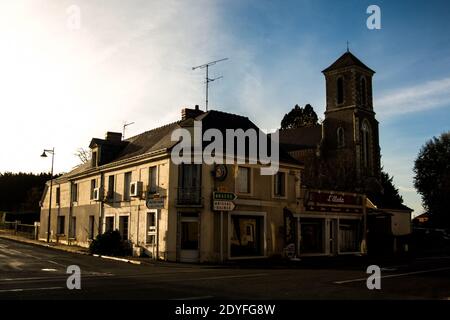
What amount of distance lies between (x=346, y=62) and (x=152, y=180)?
46.5 meters

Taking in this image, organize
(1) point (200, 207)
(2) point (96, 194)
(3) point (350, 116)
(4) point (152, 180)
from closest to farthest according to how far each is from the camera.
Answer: (1) point (200, 207)
(4) point (152, 180)
(2) point (96, 194)
(3) point (350, 116)

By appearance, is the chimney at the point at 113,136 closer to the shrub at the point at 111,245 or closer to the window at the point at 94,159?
the window at the point at 94,159

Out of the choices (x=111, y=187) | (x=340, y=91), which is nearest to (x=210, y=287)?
(x=111, y=187)

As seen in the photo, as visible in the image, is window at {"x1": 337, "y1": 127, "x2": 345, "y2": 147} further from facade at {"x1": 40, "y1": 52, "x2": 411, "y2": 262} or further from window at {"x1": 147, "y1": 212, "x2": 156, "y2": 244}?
window at {"x1": 147, "y1": 212, "x2": 156, "y2": 244}

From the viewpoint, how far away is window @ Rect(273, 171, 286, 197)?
28111mm

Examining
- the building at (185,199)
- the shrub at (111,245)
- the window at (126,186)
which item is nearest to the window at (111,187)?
the building at (185,199)

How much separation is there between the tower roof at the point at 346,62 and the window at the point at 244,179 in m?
43.5

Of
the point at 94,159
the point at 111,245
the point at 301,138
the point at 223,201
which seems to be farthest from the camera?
the point at 301,138

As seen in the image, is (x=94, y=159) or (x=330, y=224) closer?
(x=330, y=224)

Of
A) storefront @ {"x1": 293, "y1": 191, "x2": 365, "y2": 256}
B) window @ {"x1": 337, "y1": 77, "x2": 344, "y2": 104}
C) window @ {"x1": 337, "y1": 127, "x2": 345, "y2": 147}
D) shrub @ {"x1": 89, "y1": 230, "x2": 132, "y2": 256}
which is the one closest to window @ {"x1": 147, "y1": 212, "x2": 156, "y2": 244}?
shrub @ {"x1": 89, "y1": 230, "x2": 132, "y2": 256}

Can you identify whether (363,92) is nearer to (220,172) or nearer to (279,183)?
(279,183)

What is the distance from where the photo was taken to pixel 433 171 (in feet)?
196

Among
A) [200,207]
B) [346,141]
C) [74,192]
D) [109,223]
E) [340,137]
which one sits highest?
[340,137]

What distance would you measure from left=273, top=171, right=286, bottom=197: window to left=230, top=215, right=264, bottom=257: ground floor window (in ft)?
7.14
